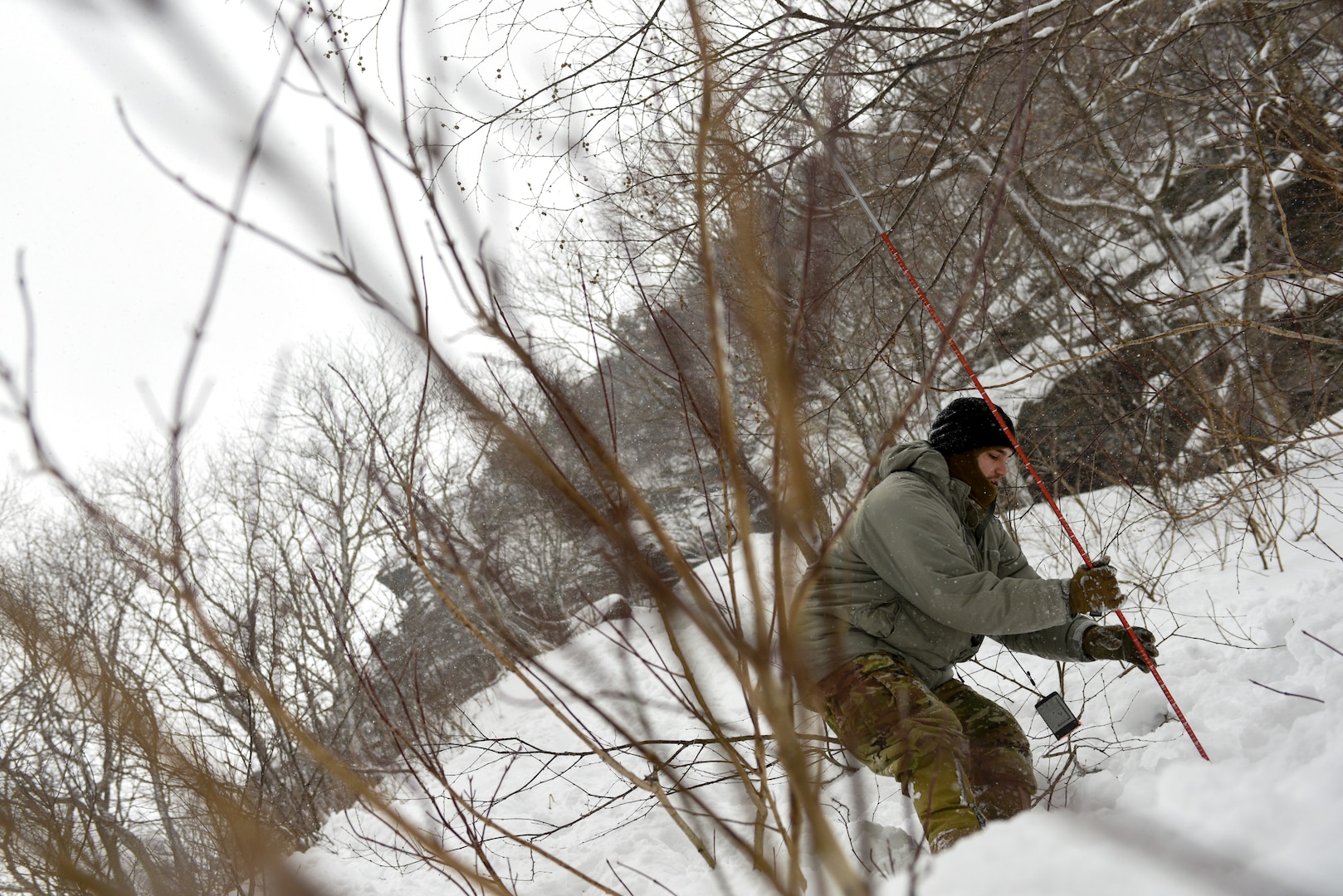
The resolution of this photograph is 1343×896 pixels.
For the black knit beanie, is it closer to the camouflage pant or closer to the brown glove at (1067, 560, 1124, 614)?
the brown glove at (1067, 560, 1124, 614)

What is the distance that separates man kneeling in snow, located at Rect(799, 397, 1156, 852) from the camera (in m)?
2.22

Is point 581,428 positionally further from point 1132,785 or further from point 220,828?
point 1132,785

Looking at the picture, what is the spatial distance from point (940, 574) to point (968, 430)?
59 centimetres

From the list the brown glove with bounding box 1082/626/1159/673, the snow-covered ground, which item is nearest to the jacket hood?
the brown glove with bounding box 1082/626/1159/673

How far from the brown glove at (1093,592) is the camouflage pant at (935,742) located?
515 mm

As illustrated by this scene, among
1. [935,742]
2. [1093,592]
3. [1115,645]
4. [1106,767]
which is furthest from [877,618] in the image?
[1106,767]

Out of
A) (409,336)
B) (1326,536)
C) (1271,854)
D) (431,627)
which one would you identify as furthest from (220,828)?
(431,627)

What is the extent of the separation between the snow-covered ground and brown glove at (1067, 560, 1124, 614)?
484 mm

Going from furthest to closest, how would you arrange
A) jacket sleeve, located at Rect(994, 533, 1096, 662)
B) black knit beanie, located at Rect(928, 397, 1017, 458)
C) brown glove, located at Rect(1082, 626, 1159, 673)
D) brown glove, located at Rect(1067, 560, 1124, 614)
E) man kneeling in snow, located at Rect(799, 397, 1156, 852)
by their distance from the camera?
black knit beanie, located at Rect(928, 397, 1017, 458), jacket sleeve, located at Rect(994, 533, 1096, 662), brown glove, located at Rect(1082, 626, 1159, 673), brown glove, located at Rect(1067, 560, 1124, 614), man kneeling in snow, located at Rect(799, 397, 1156, 852)

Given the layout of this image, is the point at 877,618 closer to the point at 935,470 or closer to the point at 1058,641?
the point at 935,470

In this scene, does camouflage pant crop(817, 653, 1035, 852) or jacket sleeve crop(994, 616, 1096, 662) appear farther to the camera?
jacket sleeve crop(994, 616, 1096, 662)

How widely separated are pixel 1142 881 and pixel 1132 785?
163cm

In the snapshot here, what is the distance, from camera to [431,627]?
14219 millimetres

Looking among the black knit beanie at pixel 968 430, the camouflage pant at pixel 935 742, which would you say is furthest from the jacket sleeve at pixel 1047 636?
the black knit beanie at pixel 968 430
